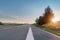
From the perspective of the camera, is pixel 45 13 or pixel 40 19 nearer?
pixel 40 19

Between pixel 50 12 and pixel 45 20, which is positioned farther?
pixel 50 12

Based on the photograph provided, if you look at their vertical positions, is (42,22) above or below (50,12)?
below

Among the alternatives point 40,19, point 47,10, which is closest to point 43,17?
point 40,19

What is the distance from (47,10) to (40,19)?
15531 mm

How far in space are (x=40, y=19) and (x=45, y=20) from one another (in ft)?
14.8

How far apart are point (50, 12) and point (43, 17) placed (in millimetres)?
13028

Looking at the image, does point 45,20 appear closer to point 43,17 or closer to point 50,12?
point 43,17

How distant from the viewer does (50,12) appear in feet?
445

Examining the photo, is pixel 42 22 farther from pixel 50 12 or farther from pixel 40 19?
pixel 50 12

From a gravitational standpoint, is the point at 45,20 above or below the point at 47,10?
below

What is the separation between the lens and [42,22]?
11781 cm

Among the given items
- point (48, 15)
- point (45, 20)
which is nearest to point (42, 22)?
point (45, 20)

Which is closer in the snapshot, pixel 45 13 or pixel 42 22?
pixel 42 22

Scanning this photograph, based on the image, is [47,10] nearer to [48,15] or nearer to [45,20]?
[48,15]
